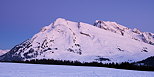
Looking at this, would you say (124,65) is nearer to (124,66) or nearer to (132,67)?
(124,66)

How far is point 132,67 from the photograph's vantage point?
11031 cm

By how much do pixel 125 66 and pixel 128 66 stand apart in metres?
3.35

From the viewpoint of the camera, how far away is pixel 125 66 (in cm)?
11662

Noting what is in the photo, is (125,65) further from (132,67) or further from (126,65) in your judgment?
(132,67)

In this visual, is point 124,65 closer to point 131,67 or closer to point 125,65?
point 125,65

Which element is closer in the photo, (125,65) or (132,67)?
(132,67)

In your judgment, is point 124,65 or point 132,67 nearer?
point 132,67

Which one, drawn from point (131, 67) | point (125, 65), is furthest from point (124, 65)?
point (131, 67)

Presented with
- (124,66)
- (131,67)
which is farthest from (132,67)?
(124,66)

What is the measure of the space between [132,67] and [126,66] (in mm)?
5594

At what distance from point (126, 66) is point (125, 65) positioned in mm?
2445

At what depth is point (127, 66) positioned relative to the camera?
11438 cm

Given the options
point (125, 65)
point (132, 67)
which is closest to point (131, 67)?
point (132, 67)

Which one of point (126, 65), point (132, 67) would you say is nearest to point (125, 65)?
point (126, 65)
